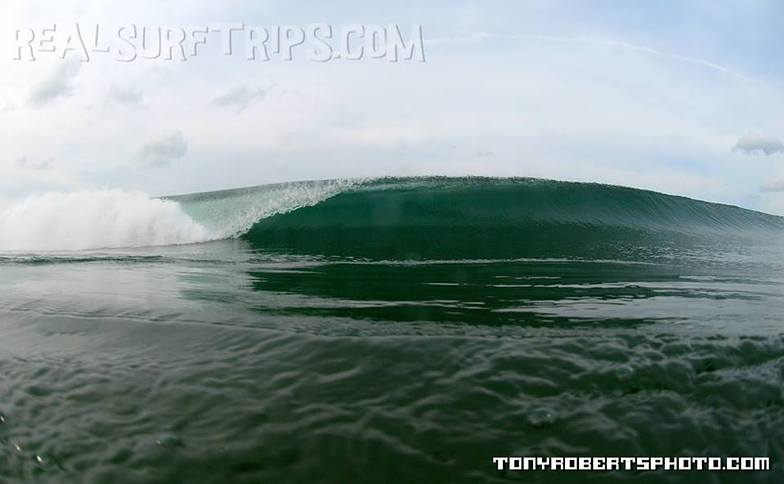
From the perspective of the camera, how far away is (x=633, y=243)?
1469 centimetres

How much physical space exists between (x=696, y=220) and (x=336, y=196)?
49.0 ft

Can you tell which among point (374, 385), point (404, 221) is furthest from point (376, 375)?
point (404, 221)

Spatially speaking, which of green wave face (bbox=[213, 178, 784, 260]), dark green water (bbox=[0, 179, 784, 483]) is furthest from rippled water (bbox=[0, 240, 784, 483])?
green wave face (bbox=[213, 178, 784, 260])

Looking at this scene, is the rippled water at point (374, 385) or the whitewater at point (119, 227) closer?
the rippled water at point (374, 385)

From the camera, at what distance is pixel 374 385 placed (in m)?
3.07

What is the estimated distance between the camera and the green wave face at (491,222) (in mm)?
13234

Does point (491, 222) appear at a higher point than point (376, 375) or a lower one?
higher

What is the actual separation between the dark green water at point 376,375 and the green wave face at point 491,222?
551 cm

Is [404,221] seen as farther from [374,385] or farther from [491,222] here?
[374,385]

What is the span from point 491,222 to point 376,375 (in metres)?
14.1

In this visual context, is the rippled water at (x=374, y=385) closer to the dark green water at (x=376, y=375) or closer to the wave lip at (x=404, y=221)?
the dark green water at (x=376, y=375)

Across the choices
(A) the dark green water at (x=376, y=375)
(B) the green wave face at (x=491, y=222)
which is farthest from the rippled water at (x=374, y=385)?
(B) the green wave face at (x=491, y=222)

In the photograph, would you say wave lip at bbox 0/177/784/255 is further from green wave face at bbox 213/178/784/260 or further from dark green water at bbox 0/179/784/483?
dark green water at bbox 0/179/784/483

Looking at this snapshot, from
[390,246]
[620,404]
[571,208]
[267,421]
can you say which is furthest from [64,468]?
[571,208]
